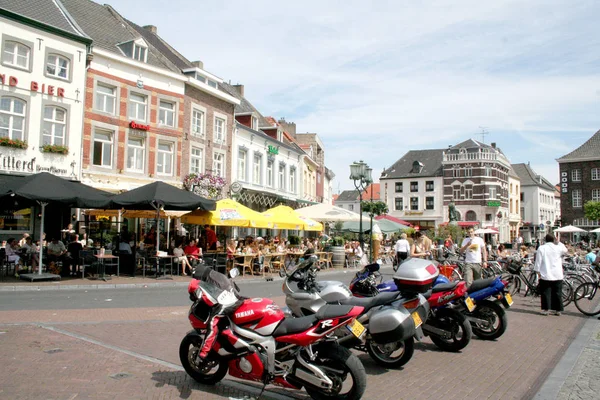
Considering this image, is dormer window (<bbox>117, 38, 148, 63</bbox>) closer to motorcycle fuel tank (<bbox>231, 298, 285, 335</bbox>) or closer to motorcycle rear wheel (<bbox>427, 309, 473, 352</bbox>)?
motorcycle rear wheel (<bbox>427, 309, 473, 352</bbox>)

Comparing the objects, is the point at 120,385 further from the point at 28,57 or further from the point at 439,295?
the point at 28,57

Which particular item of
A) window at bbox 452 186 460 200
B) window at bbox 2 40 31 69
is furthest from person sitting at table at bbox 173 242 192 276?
window at bbox 452 186 460 200

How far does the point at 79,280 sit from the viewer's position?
14.9m

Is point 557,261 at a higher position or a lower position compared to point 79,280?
higher

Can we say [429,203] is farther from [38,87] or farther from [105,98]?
[38,87]

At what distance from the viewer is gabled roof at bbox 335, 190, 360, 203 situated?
9281cm

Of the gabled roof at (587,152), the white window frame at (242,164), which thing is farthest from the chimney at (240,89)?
the gabled roof at (587,152)

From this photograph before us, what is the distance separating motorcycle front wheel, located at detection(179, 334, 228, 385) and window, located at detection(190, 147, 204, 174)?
23.1m

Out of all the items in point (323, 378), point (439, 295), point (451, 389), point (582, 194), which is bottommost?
point (451, 389)

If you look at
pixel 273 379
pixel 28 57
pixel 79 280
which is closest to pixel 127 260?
pixel 79 280

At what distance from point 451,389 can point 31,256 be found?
1487 cm

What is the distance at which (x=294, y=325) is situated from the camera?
4.51 m

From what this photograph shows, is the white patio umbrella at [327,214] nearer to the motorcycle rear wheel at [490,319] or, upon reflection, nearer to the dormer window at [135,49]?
the dormer window at [135,49]

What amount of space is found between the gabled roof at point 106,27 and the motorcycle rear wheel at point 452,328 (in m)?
21.8
